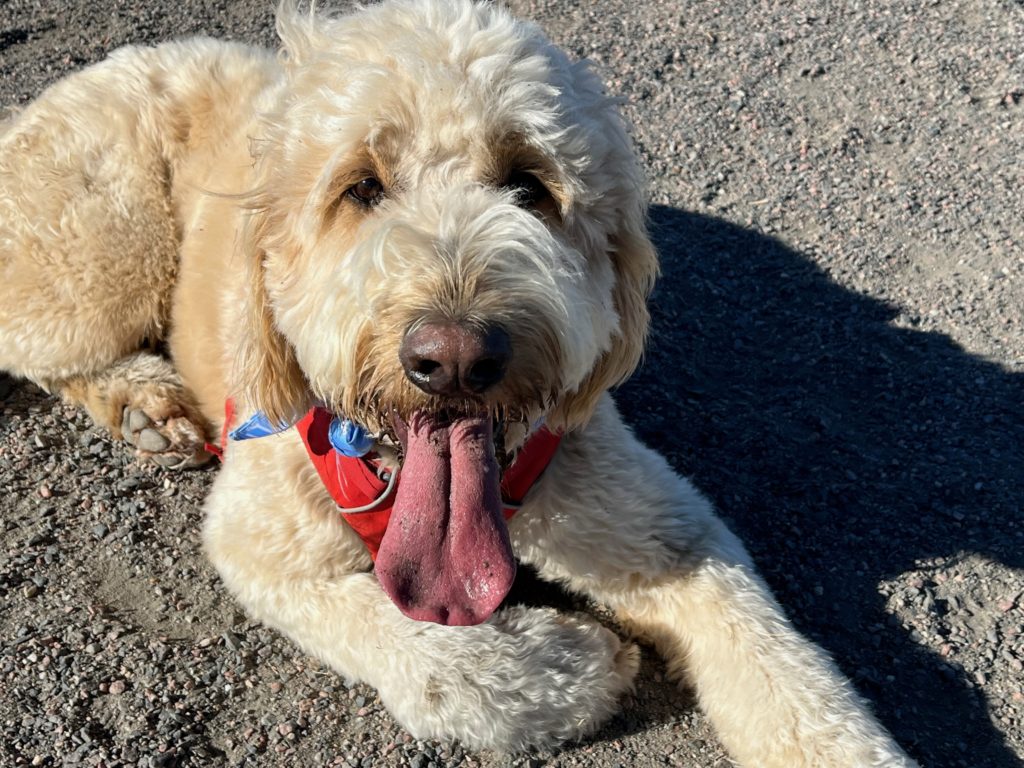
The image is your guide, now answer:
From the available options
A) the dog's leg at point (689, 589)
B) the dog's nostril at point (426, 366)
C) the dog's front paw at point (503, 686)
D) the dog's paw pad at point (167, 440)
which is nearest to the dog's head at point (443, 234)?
the dog's nostril at point (426, 366)

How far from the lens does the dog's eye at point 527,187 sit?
273cm

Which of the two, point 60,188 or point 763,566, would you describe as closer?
point 763,566

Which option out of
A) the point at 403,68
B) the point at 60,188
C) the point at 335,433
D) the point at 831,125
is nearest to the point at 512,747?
the point at 335,433

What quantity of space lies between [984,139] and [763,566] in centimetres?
339

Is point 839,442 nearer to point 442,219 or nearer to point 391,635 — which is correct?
point 391,635

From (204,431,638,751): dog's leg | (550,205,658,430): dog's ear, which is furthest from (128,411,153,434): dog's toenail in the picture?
(550,205,658,430): dog's ear

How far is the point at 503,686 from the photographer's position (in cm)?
293

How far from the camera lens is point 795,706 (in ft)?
9.52

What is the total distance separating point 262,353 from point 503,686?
1.22 metres

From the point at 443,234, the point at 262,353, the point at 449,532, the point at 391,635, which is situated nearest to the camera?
the point at 443,234

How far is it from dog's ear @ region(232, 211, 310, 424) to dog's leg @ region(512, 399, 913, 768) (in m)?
0.86

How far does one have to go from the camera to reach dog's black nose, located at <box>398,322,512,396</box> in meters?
2.30

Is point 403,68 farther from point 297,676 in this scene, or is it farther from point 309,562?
point 297,676

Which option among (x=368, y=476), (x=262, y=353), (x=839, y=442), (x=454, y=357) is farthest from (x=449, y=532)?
(x=839, y=442)
